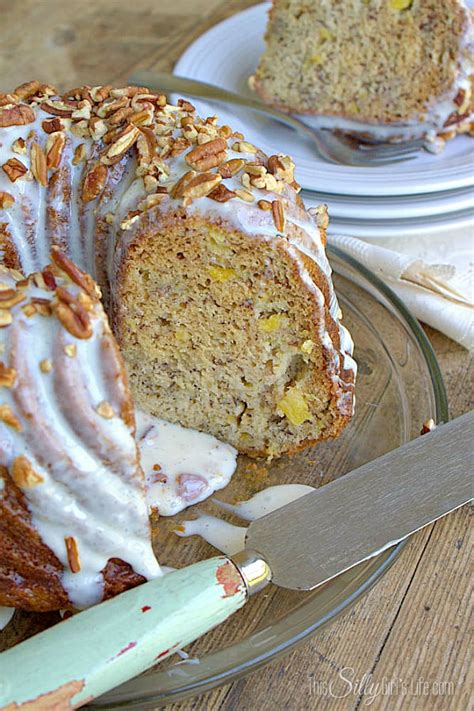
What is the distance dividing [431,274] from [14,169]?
101 centimetres

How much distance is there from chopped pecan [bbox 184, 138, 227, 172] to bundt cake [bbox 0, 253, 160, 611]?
0.36 metres

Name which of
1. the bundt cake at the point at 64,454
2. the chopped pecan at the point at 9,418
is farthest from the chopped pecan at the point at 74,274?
the chopped pecan at the point at 9,418

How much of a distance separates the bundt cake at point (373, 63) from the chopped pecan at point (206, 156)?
1.19 meters

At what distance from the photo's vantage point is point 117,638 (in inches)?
50.3

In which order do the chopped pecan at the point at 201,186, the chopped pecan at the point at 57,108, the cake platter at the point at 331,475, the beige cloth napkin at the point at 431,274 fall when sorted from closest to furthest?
the cake platter at the point at 331,475, the chopped pecan at the point at 201,186, the chopped pecan at the point at 57,108, the beige cloth napkin at the point at 431,274

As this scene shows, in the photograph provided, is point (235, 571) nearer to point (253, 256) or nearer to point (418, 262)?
point (253, 256)

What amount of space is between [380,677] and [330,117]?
187cm

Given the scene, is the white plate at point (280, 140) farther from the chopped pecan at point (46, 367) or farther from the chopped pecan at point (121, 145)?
the chopped pecan at point (46, 367)

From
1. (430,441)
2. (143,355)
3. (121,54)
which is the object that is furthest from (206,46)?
(430,441)

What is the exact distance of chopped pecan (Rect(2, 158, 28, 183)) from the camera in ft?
5.81

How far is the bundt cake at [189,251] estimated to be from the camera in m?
1.68

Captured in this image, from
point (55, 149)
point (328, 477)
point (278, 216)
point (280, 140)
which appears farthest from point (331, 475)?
point (280, 140)

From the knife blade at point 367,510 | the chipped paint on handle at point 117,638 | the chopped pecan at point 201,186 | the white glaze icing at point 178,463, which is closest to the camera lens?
the chipped paint on handle at point 117,638

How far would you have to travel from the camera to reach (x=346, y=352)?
6.15 ft
